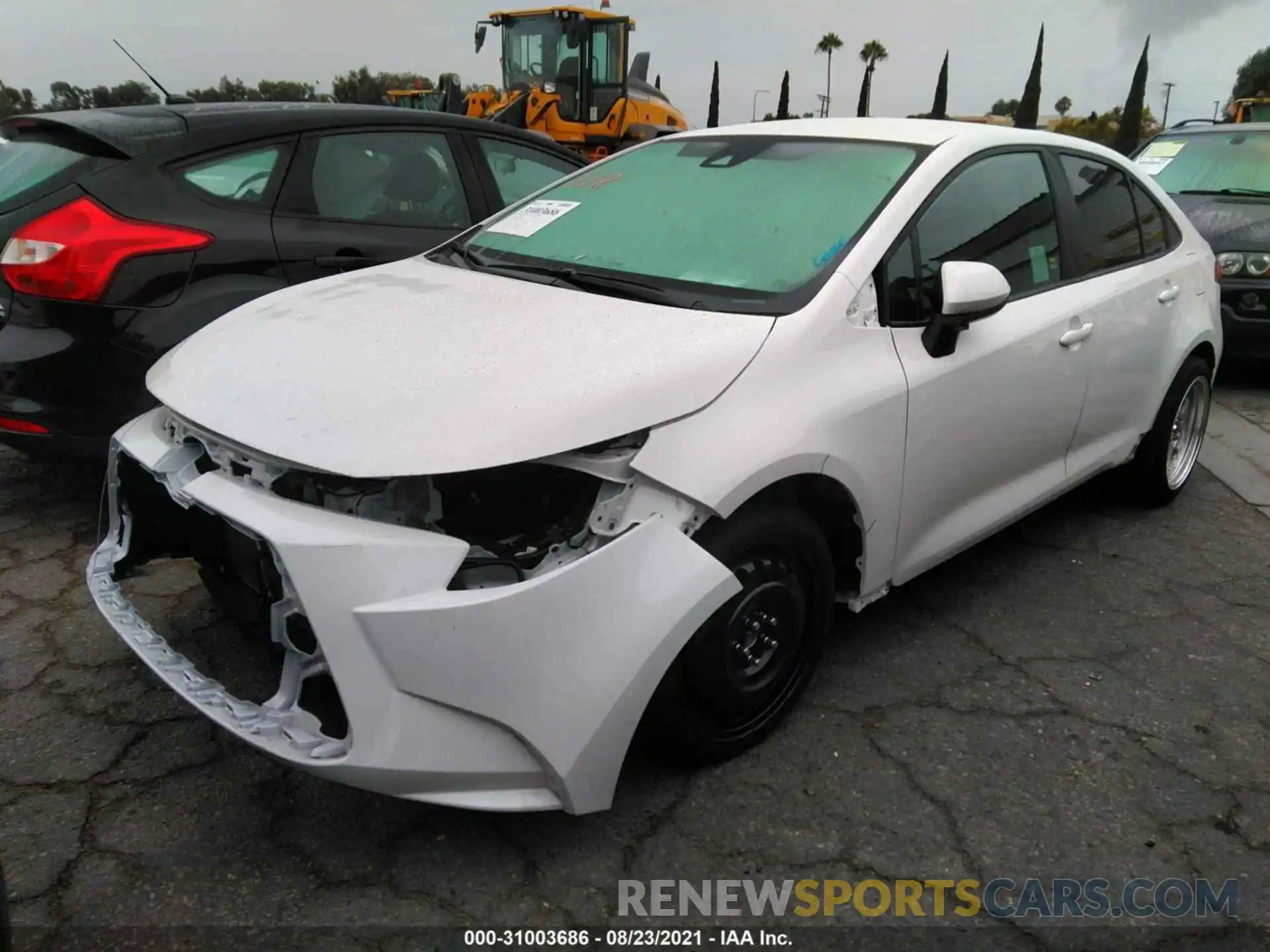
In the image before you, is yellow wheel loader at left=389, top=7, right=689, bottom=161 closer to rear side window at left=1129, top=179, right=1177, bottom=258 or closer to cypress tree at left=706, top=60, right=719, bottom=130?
rear side window at left=1129, top=179, right=1177, bottom=258

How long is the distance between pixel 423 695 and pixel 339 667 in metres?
0.16

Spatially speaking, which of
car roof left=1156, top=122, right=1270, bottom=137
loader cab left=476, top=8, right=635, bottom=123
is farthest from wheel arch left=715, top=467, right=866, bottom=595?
loader cab left=476, top=8, right=635, bottom=123

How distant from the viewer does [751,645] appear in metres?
2.28

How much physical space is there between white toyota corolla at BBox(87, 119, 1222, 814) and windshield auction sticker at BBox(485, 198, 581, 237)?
0.02 metres

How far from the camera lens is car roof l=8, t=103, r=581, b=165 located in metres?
3.45

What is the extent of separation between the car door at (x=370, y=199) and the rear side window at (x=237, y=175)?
8 cm

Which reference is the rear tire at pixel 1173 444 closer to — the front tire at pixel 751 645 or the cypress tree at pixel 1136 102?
the front tire at pixel 751 645

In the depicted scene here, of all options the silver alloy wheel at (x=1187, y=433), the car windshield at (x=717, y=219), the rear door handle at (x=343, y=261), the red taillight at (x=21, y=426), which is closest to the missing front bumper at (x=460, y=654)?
the car windshield at (x=717, y=219)

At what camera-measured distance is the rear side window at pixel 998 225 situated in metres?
2.70

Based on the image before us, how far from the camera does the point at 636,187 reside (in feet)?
9.98

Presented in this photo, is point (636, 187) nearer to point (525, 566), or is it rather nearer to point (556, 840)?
point (525, 566)

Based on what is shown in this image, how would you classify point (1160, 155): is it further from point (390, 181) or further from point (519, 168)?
point (390, 181)

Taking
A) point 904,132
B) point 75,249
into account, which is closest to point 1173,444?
point 904,132

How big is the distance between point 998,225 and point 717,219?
0.91m
